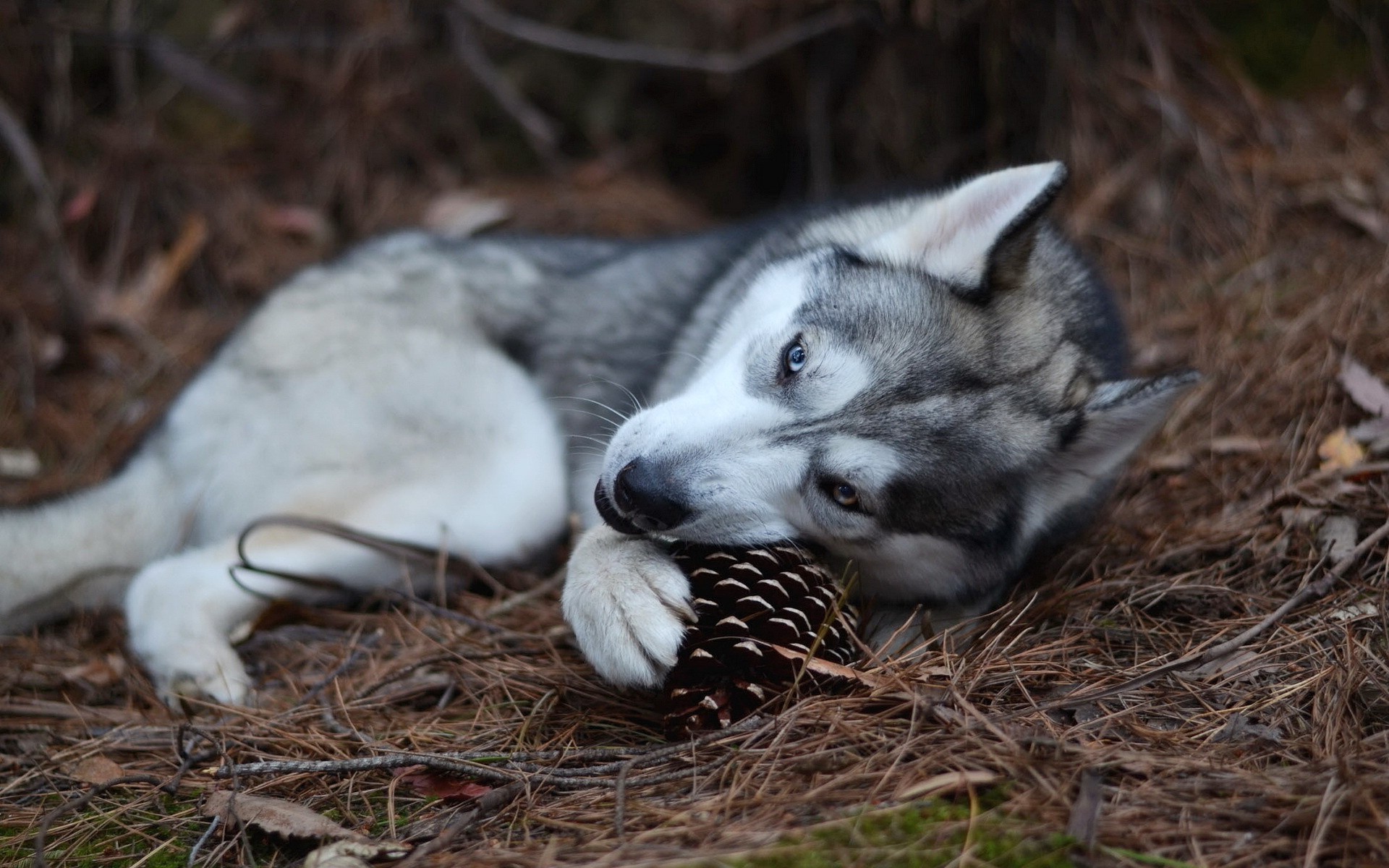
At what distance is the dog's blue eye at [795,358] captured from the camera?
2.77 meters

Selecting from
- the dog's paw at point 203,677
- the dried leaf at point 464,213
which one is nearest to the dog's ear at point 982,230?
the dog's paw at point 203,677

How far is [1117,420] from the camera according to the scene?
2.86 m

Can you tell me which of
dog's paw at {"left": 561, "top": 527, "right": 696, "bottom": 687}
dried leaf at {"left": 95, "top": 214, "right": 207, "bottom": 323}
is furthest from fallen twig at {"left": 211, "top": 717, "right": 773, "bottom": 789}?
dried leaf at {"left": 95, "top": 214, "right": 207, "bottom": 323}

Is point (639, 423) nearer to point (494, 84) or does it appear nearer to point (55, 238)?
point (55, 238)

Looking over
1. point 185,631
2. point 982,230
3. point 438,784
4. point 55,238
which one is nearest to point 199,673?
point 185,631

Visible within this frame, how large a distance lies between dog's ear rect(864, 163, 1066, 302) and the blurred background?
1.67 meters

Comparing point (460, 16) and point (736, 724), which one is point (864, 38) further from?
point (736, 724)

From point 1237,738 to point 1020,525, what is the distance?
863 millimetres

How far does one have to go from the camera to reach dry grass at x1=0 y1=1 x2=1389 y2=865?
2.00m

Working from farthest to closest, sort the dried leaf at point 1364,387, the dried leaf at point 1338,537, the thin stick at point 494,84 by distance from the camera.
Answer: the thin stick at point 494,84
the dried leaf at point 1364,387
the dried leaf at point 1338,537

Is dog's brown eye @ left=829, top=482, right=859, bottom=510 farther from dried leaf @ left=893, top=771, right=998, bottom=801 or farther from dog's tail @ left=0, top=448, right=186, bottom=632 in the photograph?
dog's tail @ left=0, top=448, right=186, bottom=632

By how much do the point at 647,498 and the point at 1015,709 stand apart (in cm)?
105

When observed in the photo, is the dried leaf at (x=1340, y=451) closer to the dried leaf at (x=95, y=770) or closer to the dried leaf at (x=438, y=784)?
the dried leaf at (x=438, y=784)

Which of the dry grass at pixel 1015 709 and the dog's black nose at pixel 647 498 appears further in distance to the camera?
the dog's black nose at pixel 647 498
